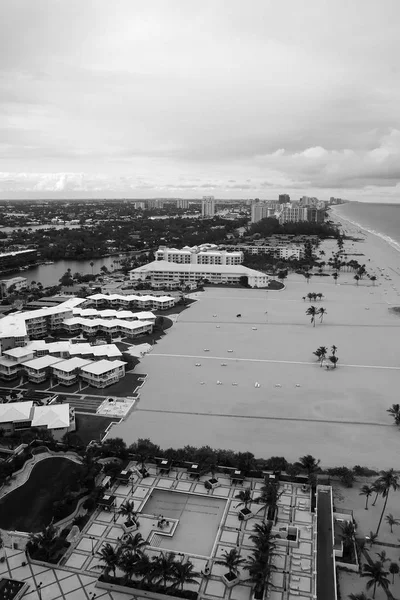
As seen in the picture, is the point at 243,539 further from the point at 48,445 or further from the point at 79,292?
the point at 79,292

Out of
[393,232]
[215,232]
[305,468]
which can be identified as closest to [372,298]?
[305,468]

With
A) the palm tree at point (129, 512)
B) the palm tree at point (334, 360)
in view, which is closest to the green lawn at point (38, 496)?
the palm tree at point (129, 512)

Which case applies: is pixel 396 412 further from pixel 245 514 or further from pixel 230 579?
Answer: pixel 230 579

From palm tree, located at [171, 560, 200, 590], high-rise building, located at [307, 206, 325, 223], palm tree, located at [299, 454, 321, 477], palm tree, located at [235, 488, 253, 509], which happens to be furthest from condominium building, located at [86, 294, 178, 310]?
high-rise building, located at [307, 206, 325, 223]

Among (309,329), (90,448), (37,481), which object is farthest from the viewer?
(309,329)

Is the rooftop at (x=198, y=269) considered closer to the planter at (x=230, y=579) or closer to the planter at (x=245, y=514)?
the planter at (x=245, y=514)

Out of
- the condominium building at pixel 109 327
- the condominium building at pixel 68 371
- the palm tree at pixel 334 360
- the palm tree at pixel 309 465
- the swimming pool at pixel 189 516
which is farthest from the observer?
the condominium building at pixel 109 327
